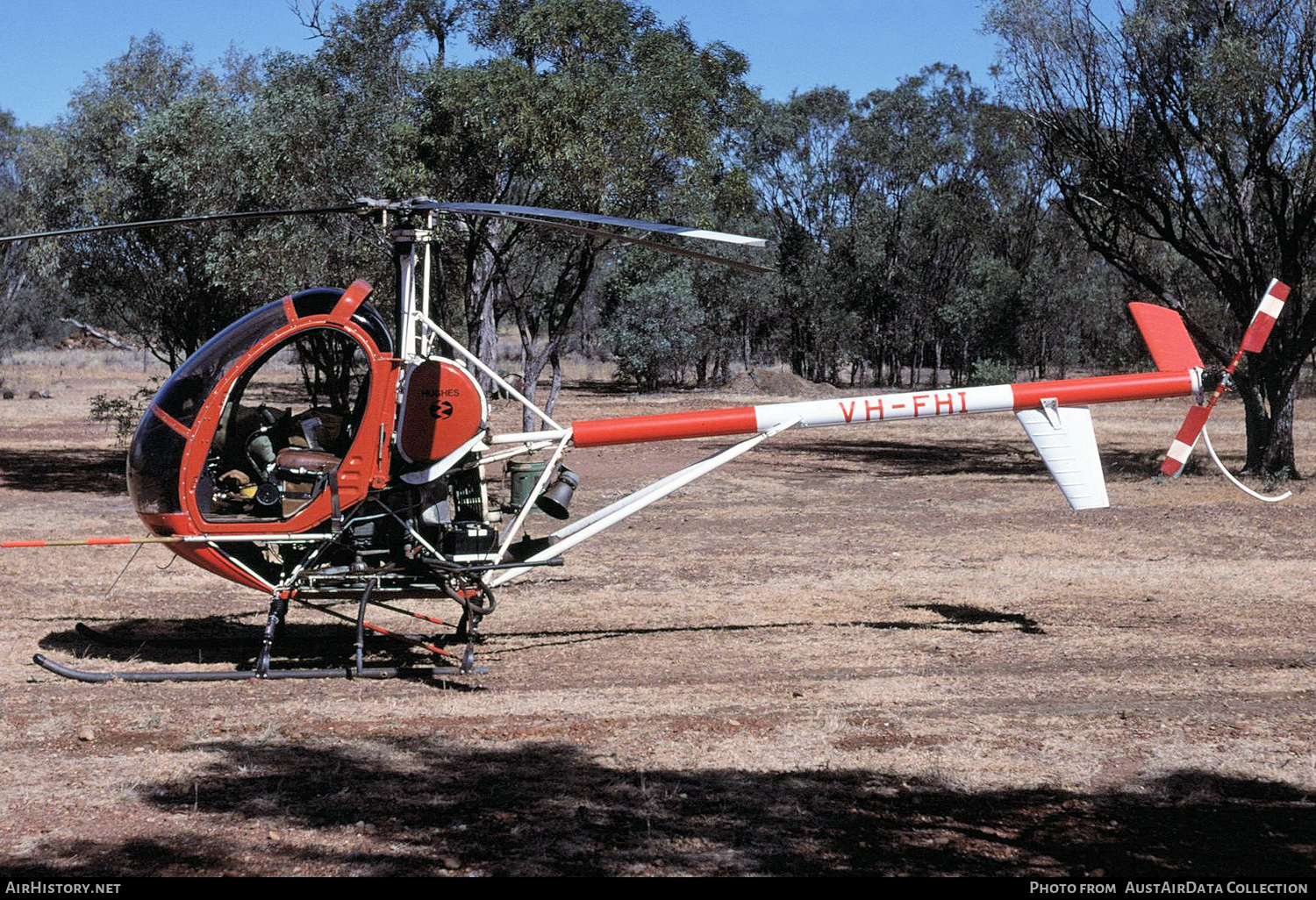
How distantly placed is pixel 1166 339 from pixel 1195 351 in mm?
207

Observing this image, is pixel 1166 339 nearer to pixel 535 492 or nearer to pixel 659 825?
pixel 535 492

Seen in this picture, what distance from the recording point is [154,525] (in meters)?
7.50

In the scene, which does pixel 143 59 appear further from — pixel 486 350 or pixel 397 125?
pixel 486 350

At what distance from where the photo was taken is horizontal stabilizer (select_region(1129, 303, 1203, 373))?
8.52 m

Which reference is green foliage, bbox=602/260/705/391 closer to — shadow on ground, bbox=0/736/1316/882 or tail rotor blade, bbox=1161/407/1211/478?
tail rotor blade, bbox=1161/407/1211/478

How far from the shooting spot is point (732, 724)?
6699mm

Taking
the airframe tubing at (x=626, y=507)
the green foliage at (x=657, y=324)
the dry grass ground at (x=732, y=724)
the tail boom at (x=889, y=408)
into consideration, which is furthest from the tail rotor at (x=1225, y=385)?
the green foliage at (x=657, y=324)

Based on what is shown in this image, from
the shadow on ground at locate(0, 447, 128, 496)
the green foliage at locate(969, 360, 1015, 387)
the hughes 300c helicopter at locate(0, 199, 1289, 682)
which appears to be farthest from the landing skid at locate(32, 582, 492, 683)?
the green foliage at locate(969, 360, 1015, 387)

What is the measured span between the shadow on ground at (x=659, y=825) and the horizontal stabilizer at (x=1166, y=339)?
11.8 ft

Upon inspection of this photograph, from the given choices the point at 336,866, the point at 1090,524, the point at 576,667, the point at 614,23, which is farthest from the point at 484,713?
the point at 614,23

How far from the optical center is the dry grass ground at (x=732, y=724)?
4.96 meters

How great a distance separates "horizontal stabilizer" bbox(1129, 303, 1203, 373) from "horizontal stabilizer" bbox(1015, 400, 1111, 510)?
664 mm

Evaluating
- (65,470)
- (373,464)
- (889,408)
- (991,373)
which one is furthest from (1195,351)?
(991,373)

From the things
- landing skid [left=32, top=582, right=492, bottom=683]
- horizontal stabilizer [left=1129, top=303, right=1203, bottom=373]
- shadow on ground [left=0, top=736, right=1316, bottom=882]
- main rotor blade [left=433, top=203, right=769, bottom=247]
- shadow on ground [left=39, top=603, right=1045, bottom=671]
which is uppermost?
main rotor blade [left=433, top=203, right=769, bottom=247]
